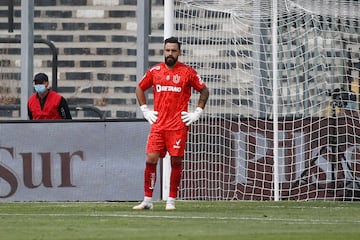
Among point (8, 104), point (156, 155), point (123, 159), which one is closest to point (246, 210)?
point (156, 155)

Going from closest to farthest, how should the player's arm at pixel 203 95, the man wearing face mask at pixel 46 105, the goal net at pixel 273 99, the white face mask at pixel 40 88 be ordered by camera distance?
1. the player's arm at pixel 203 95
2. the goal net at pixel 273 99
3. the white face mask at pixel 40 88
4. the man wearing face mask at pixel 46 105

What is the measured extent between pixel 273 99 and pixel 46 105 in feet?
10.7

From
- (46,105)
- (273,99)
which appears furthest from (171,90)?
(46,105)

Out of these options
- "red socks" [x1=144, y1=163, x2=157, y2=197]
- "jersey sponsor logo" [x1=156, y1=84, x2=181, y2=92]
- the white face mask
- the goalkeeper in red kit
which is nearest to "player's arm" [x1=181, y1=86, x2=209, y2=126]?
the goalkeeper in red kit

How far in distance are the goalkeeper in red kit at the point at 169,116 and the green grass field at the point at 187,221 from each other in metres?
0.39

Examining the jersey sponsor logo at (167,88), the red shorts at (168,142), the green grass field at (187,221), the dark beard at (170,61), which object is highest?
the dark beard at (170,61)

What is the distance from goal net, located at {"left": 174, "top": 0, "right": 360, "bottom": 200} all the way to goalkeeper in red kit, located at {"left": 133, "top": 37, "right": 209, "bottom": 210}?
127 inches

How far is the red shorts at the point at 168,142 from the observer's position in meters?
15.3

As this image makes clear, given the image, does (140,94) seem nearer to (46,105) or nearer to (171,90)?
(171,90)

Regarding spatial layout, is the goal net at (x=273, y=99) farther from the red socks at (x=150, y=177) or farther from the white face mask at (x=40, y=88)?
the red socks at (x=150, y=177)

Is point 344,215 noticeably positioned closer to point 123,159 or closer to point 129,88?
point 123,159

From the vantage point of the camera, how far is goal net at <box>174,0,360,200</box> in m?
18.5

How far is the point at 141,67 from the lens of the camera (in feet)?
65.3

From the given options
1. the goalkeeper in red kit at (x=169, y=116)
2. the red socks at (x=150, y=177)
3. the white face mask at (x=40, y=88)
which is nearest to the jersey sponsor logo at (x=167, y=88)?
the goalkeeper in red kit at (x=169, y=116)
